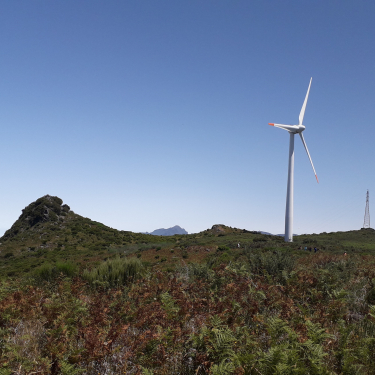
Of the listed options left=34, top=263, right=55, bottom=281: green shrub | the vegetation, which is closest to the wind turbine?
the vegetation

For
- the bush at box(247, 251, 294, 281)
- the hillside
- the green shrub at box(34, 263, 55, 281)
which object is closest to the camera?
the bush at box(247, 251, 294, 281)

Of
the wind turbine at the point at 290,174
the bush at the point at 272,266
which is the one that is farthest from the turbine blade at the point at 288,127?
the bush at the point at 272,266

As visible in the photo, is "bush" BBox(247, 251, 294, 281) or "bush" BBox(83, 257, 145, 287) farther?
"bush" BBox(247, 251, 294, 281)

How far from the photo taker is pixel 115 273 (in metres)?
12.7

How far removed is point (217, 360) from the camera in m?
4.98

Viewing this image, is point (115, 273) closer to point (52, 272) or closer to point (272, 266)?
point (52, 272)

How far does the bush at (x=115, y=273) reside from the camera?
12306 mm

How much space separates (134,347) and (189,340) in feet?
3.37

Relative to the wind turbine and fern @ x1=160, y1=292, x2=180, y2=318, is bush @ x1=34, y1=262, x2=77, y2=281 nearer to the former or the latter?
fern @ x1=160, y1=292, x2=180, y2=318

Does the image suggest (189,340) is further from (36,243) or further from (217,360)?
(36,243)

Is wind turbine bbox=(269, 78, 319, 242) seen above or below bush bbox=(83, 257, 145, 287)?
above

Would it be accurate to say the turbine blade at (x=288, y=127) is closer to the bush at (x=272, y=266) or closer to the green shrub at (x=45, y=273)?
the bush at (x=272, y=266)

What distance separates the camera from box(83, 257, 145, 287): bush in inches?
484

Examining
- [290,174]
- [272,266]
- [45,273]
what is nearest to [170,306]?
[272,266]
